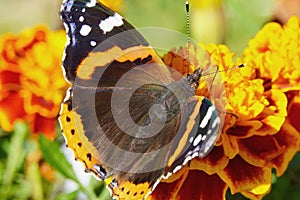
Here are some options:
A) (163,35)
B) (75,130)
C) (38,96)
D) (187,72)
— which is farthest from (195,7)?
(75,130)

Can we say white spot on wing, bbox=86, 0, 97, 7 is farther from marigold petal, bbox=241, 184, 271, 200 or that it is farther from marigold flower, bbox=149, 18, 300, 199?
marigold petal, bbox=241, 184, 271, 200

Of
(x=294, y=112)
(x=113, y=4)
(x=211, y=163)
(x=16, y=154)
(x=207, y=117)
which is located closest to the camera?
(x=207, y=117)

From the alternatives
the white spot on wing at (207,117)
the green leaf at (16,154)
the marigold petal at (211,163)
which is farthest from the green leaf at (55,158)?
the white spot on wing at (207,117)

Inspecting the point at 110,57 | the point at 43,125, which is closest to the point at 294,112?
the point at 110,57

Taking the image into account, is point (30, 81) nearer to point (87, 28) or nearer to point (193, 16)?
point (87, 28)

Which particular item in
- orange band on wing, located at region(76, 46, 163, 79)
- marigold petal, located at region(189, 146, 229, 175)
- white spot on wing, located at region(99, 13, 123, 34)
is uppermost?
white spot on wing, located at region(99, 13, 123, 34)

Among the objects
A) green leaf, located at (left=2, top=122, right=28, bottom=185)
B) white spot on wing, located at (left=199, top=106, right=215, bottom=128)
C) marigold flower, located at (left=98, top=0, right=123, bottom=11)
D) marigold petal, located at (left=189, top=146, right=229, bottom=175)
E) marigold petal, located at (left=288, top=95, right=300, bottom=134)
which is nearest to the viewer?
white spot on wing, located at (left=199, top=106, right=215, bottom=128)

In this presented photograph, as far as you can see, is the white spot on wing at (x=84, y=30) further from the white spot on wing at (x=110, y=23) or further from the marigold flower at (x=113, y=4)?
the marigold flower at (x=113, y=4)

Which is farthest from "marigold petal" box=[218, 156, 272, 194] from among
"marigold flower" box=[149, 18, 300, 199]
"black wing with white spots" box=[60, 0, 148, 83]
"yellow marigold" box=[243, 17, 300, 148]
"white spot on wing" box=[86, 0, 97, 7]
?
"white spot on wing" box=[86, 0, 97, 7]
